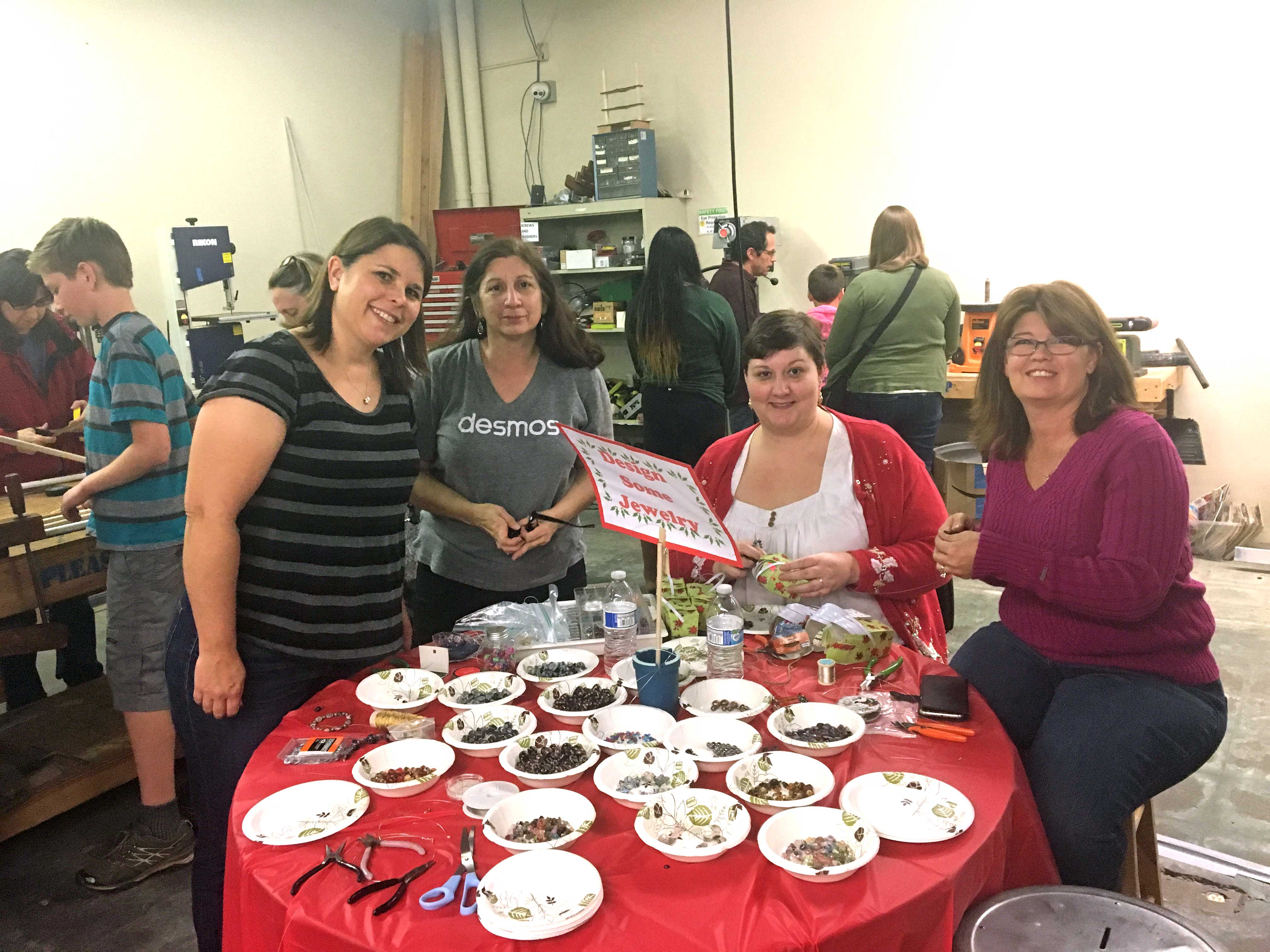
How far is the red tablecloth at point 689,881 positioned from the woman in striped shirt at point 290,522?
0.26 m

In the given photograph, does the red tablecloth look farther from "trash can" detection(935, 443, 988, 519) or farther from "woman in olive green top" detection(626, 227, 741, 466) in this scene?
"trash can" detection(935, 443, 988, 519)

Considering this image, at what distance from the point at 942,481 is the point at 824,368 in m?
3.12

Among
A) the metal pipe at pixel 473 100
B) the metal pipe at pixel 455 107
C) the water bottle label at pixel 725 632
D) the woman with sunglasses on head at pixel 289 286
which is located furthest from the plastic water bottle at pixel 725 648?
the metal pipe at pixel 455 107

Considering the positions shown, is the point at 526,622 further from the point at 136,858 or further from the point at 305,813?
the point at 136,858

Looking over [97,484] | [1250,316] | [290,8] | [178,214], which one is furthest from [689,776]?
[290,8]

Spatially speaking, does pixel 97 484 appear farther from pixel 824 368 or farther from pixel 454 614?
pixel 824 368

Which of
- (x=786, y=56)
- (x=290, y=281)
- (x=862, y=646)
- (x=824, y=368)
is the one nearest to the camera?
(x=862, y=646)

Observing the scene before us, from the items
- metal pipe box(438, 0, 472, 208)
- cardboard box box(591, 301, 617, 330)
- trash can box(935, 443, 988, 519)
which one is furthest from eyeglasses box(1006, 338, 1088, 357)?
metal pipe box(438, 0, 472, 208)

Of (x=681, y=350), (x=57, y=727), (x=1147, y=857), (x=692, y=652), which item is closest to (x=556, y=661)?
(x=692, y=652)

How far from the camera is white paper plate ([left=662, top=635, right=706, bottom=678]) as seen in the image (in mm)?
1736

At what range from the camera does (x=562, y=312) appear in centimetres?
230

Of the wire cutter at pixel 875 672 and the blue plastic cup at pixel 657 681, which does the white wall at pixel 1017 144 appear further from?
the blue plastic cup at pixel 657 681

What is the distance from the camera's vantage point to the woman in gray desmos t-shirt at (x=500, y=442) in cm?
221

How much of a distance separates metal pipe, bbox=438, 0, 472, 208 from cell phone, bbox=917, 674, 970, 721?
6026 mm
